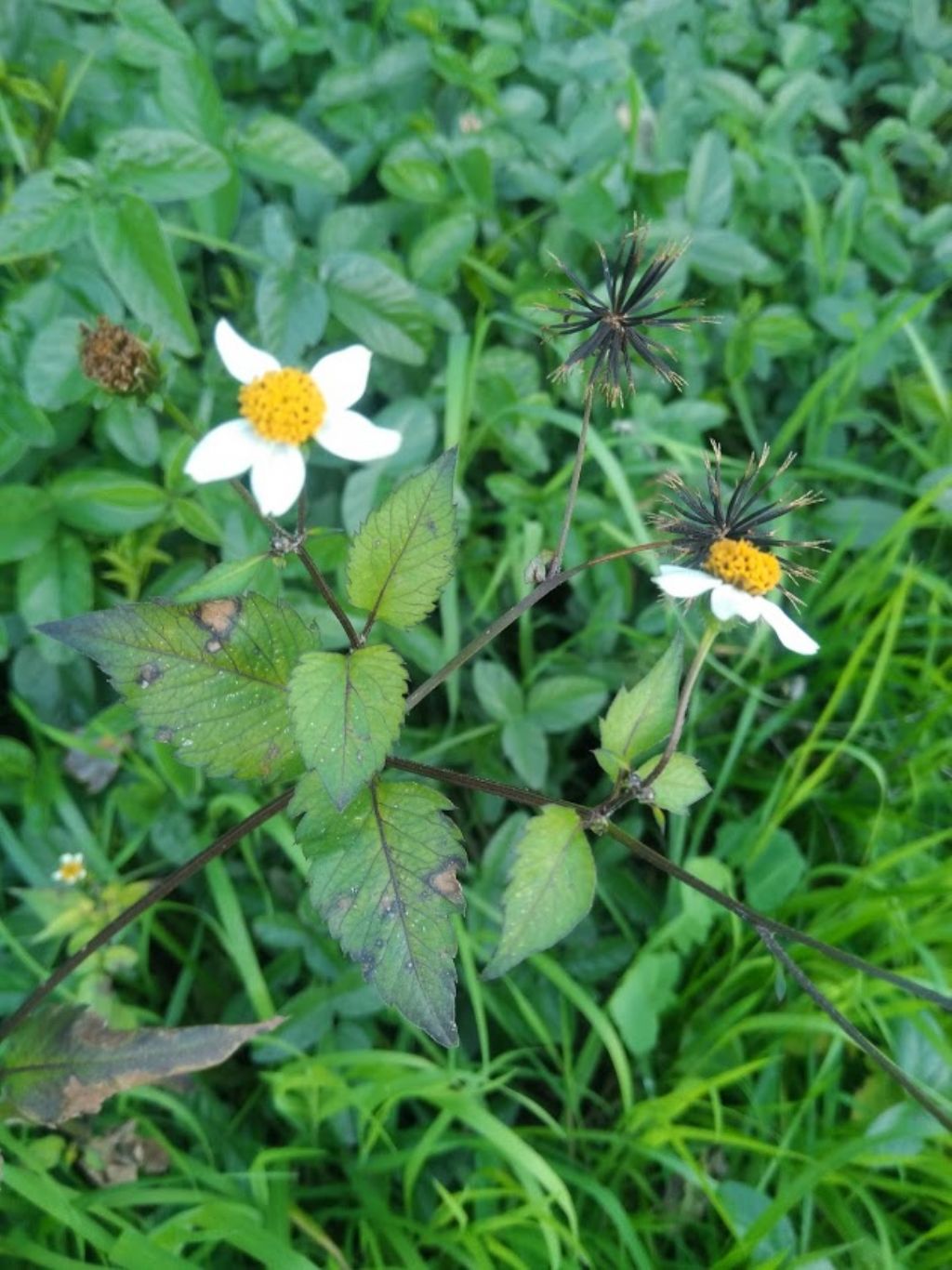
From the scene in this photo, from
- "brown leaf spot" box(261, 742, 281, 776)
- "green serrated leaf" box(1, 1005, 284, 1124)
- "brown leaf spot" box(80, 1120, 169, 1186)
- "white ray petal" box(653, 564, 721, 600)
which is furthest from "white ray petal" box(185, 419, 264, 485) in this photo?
"brown leaf spot" box(80, 1120, 169, 1186)

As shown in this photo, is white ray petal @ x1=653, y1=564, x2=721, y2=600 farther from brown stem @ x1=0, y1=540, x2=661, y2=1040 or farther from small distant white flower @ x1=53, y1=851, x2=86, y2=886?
small distant white flower @ x1=53, y1=851, x2=86, y2=886

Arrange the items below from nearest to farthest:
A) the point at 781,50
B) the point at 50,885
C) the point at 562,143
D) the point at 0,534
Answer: the point at 0,534
the point at 50,885
the point at 562,143
the point at 781,50

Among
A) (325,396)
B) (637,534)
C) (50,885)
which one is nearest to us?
(325,396)

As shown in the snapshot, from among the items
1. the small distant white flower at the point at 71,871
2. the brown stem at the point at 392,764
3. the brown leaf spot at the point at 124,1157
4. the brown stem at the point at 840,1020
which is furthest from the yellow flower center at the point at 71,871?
the brown stem at the point at 840,1020

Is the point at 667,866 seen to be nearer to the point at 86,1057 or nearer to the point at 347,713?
the point at 347,713

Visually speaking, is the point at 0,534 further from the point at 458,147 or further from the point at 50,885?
the point at 458,147

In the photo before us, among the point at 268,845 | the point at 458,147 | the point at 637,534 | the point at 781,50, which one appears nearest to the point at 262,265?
the point at 458,147

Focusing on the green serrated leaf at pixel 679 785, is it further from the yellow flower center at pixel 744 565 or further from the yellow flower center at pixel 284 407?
the yellow flower center at pixel 284 407
